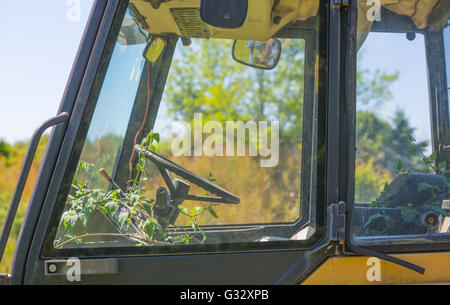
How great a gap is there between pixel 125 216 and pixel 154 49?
3.07 ft

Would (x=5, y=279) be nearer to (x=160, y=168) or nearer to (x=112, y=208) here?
(x=112, y=208)

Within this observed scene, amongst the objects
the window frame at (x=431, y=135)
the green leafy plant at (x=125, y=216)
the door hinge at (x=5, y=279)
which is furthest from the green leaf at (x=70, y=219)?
the window frame at (x=431, y=135)

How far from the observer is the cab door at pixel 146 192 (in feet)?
5.25

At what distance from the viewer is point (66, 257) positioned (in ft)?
5.29

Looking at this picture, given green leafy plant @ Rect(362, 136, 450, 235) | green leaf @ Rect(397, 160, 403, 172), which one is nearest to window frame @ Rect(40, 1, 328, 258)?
green leafy plant @ Rect(362, 136, 450, 235)

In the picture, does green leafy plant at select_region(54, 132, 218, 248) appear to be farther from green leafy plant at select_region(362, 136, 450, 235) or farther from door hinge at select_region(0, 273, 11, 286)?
green leafy plant at select_region(362, 136, 450, 235)

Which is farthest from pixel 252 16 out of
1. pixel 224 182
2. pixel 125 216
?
pixel 125 216

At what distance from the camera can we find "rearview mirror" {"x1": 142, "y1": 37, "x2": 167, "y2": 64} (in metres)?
2.26

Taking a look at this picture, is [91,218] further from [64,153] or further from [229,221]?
[229,221]

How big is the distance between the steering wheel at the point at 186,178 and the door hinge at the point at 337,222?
0.56m

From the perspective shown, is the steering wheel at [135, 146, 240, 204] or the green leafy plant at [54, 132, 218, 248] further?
the steering wheel at [135, 146, 240, 204]

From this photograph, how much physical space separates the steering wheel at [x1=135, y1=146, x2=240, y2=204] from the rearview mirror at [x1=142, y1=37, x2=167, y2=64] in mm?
538
